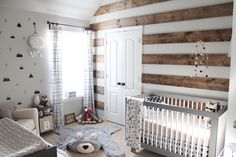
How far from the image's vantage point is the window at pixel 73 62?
14.4 feet

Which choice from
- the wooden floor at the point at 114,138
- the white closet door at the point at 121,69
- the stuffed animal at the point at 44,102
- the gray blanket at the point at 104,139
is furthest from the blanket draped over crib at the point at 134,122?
the stuffed animal at the point at 44,102

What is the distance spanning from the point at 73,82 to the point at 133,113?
2028 millimetres

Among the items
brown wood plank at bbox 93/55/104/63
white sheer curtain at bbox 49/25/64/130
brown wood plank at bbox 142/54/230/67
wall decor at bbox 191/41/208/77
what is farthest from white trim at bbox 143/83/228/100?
white sheer curtain at bbox 49/25/64/130

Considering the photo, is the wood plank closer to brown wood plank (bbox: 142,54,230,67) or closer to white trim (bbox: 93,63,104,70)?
white trim (bbox: 93,63,104,70)

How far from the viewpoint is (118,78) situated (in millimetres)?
4371

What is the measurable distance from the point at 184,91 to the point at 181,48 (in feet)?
2.41

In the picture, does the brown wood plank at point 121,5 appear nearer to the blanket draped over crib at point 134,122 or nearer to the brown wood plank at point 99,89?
the brown wood plank at point 99,89

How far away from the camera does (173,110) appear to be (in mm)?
2729

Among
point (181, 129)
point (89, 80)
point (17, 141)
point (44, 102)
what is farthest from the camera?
point (89, 80)

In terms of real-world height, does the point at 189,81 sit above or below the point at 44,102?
above

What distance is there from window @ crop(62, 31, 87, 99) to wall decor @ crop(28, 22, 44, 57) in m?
0.55

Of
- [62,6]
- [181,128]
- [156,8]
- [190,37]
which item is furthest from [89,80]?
[181,128]

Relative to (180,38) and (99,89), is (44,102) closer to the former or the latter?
(99,89)

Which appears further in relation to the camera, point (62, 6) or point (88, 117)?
point (88, 117)
